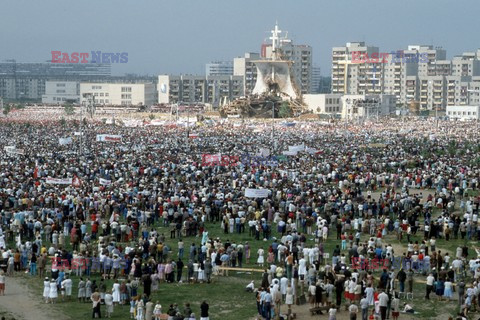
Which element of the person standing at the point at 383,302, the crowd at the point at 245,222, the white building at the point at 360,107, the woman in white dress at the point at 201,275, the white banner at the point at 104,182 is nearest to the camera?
the person standing at the point at 383,302

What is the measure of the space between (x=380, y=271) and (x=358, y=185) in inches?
673

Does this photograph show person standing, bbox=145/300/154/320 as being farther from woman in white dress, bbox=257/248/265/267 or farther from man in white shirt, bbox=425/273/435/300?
man in white shirt, bbox=425/273/435/300

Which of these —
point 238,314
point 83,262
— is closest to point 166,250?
point 83,262

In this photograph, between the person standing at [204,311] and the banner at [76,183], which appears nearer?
the person standing at [204,311]

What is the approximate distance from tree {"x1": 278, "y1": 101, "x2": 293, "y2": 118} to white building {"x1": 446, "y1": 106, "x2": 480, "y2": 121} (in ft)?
90.6

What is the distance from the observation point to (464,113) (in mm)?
142500

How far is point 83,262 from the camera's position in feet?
91.0

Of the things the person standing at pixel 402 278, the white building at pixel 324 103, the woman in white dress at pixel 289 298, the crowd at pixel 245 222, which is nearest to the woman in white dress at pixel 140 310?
the crowd at pixel 245 222

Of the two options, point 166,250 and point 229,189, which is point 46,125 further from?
point 166,250

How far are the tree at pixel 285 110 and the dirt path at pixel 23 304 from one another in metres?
97.2

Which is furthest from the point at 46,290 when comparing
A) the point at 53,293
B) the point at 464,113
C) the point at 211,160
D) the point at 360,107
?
the point at 464,113

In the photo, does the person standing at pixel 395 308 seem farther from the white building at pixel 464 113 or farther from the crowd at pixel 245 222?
the white building at pixel 464 113

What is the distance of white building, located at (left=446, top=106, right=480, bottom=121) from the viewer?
140 m

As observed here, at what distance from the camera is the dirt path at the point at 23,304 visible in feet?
78.9
